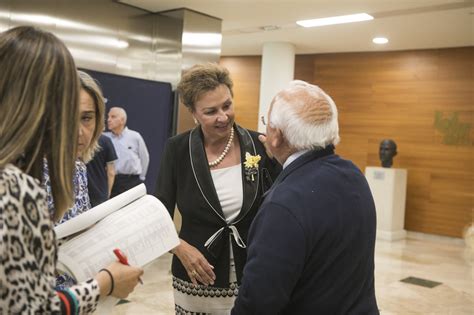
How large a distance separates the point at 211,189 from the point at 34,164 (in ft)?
3.63

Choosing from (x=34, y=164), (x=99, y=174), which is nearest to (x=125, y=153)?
(x=99, y=174)

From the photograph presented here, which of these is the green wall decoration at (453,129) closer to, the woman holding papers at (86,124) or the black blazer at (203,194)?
the black blazer at (203,194)

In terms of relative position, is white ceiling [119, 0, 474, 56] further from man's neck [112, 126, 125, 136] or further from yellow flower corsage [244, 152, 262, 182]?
yellow flower corsage [244, 152, 262, 182]

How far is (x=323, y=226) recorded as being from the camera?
1623mm

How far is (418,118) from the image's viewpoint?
10609mm

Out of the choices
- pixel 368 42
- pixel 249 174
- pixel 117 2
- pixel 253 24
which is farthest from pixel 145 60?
pixel 249 174

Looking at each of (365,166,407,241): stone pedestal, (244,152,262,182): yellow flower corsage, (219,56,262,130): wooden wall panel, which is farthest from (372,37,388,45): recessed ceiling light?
(244,152,262,182): yellow flower corsage

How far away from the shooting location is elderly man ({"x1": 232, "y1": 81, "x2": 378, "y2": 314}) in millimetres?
1599

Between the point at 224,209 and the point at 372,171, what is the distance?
8.23m

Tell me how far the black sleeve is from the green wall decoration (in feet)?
29.2

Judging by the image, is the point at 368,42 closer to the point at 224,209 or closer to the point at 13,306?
the point at 224,209

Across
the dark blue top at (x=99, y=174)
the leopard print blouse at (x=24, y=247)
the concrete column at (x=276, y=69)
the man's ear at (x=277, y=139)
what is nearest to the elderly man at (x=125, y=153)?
the dark blue top at (x=99, y=174)

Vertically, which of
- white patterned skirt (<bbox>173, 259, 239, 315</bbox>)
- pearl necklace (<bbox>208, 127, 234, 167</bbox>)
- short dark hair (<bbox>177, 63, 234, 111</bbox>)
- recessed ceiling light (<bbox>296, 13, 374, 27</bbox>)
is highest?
recessed ceiling light (<bbox>296, 13, 374, 27</bbox>)

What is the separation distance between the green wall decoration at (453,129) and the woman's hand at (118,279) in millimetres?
9790
